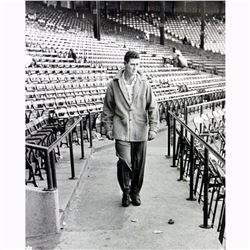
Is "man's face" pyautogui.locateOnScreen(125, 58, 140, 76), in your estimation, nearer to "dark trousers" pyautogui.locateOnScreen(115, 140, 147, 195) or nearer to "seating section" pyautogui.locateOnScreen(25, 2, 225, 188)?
"dark trousers" pyautogui.locateOnScreen(115, 140, 147, 195)

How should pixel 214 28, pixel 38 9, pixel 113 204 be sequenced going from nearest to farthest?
1. pixel 113 204
2. pixel 38 9
3. pixel 214 28

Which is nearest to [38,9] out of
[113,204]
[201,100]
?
[201,100]

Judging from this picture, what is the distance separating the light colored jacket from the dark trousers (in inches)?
3.8

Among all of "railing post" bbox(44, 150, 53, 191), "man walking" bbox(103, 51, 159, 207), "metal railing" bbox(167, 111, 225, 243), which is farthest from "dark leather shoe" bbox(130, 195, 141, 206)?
"railing post" bbox(44, 150, 53, 191)

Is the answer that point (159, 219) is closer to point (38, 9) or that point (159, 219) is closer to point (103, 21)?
point (38, 9)

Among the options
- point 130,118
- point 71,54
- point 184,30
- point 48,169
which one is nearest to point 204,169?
point 130,118

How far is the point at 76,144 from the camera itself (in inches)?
312

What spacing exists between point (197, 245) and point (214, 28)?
Result: 3766 cm

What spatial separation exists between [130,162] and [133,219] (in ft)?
2.08

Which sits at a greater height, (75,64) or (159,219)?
(75,64)

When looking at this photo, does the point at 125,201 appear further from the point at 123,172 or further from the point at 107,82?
the point at 107,82

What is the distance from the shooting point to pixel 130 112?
169 inches

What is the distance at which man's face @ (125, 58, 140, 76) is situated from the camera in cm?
414
